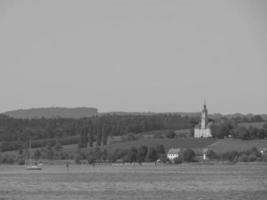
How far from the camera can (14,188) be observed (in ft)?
308

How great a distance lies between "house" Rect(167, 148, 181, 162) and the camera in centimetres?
→ 19625

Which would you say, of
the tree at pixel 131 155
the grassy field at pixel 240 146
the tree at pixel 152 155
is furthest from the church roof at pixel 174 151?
the tree at pixel 131 155

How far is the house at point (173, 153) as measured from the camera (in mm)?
196250

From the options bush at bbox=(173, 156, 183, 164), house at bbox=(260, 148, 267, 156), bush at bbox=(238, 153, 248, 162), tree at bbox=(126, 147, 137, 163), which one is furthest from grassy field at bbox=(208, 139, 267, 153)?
tree at bbox=(126, 147, 137, 163)

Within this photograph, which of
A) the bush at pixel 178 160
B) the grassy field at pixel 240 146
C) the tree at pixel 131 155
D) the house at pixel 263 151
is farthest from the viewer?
the bush at pixel 178 160

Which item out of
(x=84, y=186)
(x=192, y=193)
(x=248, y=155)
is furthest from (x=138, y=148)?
(x=192, y=193)

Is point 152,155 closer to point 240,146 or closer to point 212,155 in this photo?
point 212,155

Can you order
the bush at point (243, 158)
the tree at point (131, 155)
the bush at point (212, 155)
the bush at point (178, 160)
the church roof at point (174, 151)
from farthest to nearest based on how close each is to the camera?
the church roof at point (174, 151)
the bush at point (178, 160)
the bush at point (212, 155)
the tree at point (131, 155)
the bush at point (243, 158)

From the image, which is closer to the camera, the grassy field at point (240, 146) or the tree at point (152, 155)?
the grassy field at point (240, 146)

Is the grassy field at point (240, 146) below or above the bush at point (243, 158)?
above

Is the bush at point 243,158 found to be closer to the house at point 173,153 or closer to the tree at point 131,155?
the house at point 173,153

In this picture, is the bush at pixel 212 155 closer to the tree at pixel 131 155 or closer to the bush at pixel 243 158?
the bush at pixel 243 158

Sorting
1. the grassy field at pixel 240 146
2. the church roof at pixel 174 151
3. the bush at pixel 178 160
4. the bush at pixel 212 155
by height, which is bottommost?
the bush at pixel 178 160

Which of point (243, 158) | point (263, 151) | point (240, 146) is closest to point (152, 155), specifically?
point (240, 146)
